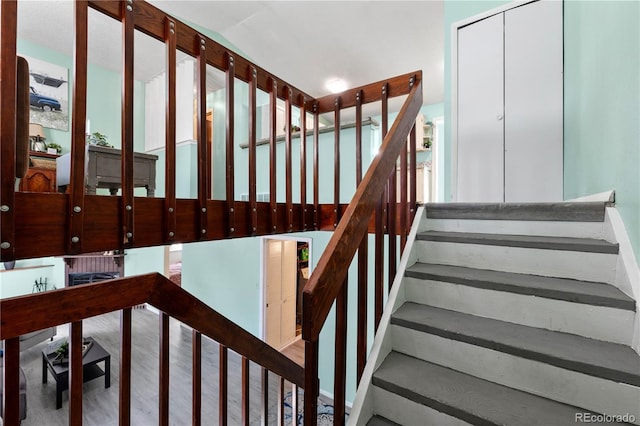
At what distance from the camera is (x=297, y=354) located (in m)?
5.07

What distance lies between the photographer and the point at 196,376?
1185mm

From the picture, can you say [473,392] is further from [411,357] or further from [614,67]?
[614,67]

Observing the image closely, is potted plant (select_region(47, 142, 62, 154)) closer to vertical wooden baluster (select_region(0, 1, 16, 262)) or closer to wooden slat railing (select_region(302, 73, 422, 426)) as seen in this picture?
vertical wooden baluster (select_region(0, 1, 16, 262))

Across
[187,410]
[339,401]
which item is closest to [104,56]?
[187,410]

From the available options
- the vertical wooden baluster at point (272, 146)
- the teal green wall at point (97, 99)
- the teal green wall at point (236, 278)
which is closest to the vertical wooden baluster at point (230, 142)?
the vertical wooden baluster at point (272, 146)

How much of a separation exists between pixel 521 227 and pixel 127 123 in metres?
2.02

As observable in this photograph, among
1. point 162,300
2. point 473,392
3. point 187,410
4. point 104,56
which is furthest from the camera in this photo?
point 104,56

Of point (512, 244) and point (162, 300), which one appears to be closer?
point (162, 300)

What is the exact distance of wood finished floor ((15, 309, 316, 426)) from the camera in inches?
139

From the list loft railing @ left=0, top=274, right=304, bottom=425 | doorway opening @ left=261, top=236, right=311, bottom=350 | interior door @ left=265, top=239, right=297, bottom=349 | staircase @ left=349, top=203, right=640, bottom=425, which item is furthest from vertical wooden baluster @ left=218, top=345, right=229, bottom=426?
interior door @ left=265, top=239, right=297, bottom=349

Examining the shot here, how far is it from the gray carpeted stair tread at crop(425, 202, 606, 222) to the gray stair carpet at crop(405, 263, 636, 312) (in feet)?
1.18

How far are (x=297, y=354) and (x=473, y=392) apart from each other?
4.42 meters

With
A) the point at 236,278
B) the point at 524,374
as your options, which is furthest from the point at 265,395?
the point at 236,278

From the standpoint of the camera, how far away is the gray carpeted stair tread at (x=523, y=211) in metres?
1.47
